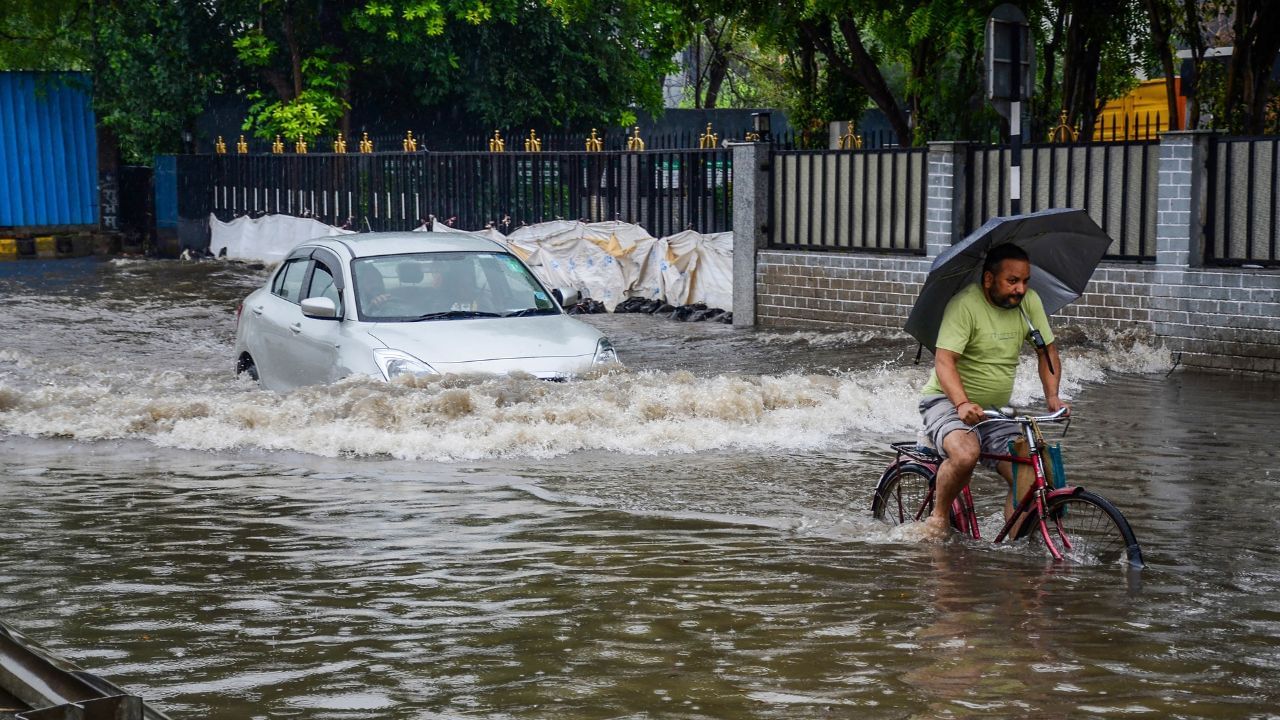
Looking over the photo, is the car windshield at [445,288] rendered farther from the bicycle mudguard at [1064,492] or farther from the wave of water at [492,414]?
the bicycle mudguard at [1064,492]

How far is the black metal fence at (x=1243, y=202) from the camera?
46.9ft

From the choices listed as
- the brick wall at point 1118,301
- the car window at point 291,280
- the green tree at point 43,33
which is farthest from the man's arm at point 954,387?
the green tree at point 43,33

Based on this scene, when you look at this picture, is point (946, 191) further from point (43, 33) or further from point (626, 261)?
point (43, 33)

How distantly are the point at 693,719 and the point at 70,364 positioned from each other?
12.5 meters

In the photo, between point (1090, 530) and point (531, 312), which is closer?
point (1090, 530)

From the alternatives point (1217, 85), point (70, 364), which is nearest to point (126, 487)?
point (70, 364)

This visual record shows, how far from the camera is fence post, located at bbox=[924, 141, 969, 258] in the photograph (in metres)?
17.1

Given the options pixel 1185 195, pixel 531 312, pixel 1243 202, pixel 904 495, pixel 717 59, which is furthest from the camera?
pixel 717 59

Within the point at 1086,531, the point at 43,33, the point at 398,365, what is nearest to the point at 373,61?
the point at 43,33

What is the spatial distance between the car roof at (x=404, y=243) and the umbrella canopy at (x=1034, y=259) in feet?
17.9

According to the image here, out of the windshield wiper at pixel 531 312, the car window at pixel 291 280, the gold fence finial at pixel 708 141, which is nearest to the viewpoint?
the windshield wiper at pixel 531 312

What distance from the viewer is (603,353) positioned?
37.5 feet

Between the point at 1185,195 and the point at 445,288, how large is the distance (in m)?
7.18

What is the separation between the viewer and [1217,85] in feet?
63.9
